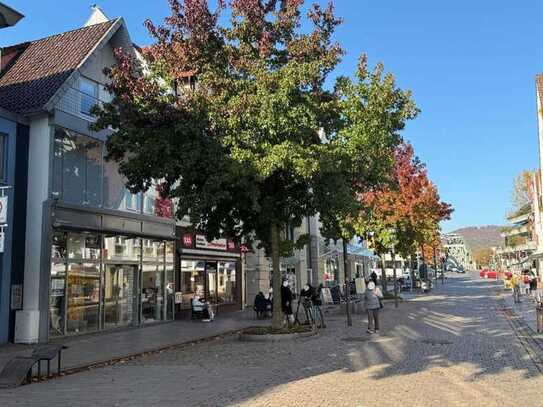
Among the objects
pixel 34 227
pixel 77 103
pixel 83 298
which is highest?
pixel 77 103

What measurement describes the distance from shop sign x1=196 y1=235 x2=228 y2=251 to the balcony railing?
27.0ft

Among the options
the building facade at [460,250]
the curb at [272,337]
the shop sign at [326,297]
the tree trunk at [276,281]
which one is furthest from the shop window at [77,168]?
the building facade at [460,250]

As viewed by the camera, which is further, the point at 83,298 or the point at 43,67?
the point at 43,67

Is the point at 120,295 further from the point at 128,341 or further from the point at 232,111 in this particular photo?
the point at 232,111

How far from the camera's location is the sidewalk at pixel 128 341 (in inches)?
527

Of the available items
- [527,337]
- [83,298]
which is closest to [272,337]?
[83,298]

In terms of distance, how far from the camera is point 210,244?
27.2m

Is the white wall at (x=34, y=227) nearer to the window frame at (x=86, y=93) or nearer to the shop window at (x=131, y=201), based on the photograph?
the window frame at (x=86, y=93)

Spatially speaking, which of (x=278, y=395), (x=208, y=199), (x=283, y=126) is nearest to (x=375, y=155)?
(x=283, y=126)

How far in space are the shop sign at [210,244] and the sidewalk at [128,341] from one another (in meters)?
4.21

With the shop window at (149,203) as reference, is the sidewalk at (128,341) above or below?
below

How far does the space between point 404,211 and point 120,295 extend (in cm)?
1857

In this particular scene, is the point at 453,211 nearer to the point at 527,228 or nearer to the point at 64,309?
the point at 64,309

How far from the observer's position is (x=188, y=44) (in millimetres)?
15969
